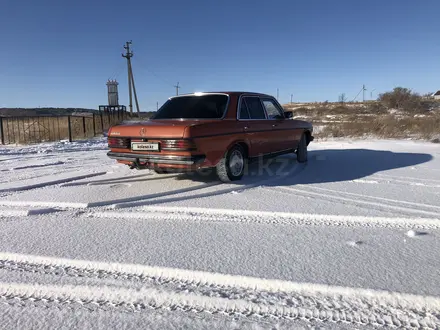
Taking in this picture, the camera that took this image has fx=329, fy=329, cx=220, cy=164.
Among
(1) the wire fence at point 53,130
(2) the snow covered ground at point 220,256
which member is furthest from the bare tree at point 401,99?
(2) the snow covered ground at point 220,256

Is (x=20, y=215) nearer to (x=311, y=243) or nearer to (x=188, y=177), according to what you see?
(x=188, y=177)

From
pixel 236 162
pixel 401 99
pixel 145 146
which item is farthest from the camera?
pixel 401 99

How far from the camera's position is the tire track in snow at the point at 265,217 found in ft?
10.8

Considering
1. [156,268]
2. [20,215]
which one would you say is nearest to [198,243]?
[156,268]

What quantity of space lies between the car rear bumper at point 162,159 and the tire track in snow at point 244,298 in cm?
233

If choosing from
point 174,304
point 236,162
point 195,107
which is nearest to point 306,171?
point 236,162

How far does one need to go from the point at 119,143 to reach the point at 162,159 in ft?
3.05

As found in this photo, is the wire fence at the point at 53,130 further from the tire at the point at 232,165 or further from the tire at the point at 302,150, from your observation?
the tire at the point at 232,165

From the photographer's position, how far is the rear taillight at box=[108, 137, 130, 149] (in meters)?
5.07

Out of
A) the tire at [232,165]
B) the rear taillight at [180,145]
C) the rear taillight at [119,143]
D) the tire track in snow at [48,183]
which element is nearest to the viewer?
the rear taillight at [180,145]

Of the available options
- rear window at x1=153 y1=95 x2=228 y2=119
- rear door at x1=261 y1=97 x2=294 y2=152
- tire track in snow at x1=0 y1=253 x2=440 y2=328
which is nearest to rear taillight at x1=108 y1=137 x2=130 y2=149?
rear window at x1=153 y1=95 x2=228 y2=119

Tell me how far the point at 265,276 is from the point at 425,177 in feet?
15.2

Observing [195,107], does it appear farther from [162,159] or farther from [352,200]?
[352,200]

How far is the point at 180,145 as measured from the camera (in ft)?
14.9
